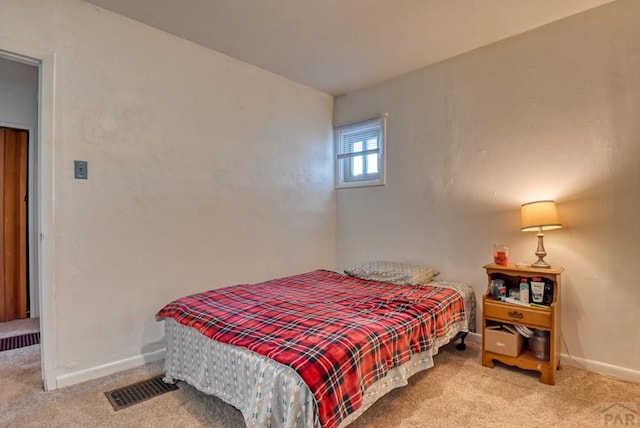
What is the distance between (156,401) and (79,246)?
1.11m

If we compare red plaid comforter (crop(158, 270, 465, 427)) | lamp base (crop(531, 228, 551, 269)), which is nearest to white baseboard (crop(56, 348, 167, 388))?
red plaid comforter (crop(158, 270, 465, 427))

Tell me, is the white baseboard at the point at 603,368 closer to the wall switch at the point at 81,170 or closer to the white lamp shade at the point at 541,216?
the white lamp shade at the point at 541,216

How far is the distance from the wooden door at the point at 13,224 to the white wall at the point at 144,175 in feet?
6.40

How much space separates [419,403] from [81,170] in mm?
2543

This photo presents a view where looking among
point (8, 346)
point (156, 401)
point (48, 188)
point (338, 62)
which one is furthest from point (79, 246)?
point (338, 62)

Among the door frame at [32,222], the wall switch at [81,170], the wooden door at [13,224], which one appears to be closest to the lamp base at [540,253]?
the wall switch at [81,170]

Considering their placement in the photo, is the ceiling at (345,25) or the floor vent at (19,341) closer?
the ceiling at (345,25)

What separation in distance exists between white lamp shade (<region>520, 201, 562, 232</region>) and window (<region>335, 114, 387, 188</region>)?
143 cm

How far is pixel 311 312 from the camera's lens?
197cm

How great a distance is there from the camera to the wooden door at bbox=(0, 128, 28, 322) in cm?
340

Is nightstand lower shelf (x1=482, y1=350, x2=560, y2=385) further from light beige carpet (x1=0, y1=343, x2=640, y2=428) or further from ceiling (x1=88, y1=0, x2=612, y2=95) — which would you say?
ceiling (x1=88, y1=0, x2=612, y2=95)

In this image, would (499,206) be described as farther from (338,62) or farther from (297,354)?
(297,354)

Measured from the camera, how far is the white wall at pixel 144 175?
2.17m

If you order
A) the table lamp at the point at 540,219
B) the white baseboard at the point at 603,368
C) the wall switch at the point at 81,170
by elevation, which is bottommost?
the white baseboard at the point at 603,368
